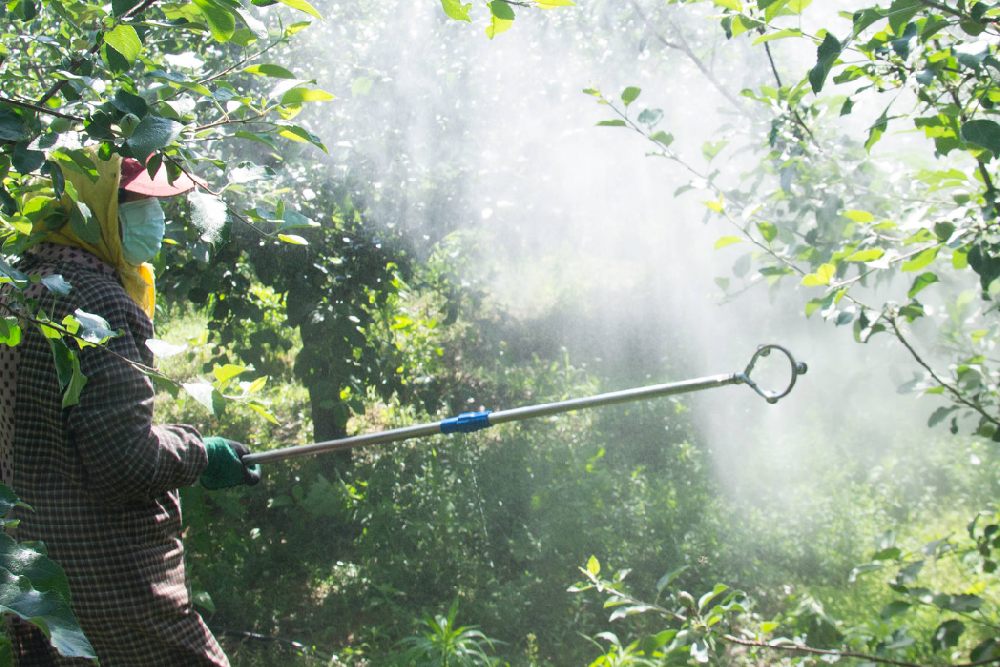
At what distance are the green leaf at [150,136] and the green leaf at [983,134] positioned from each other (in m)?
1.40

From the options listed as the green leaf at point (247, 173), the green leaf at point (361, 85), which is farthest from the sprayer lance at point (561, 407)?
the green leaf at point (361, 85)

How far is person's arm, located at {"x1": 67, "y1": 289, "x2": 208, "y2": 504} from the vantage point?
167 cm

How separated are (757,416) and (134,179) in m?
4.63

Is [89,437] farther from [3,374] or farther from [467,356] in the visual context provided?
[467,356]

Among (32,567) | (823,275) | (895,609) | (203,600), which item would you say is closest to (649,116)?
(823,275)

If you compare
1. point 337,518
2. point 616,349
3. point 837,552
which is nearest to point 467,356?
point 616,349

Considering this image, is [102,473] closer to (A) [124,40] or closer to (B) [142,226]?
(B) [142,226]

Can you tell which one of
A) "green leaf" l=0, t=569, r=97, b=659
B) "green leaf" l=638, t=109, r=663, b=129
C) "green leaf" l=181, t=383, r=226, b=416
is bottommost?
"green leaf" l=0, t=569, r=97, b=659

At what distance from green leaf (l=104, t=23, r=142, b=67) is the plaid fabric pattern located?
0.84m

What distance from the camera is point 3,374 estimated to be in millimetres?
1741

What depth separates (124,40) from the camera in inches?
42.4

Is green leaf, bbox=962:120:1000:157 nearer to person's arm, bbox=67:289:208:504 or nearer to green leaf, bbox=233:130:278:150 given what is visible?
green leaf, bbox=233:130:278:150

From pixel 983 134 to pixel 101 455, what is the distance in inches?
81.3

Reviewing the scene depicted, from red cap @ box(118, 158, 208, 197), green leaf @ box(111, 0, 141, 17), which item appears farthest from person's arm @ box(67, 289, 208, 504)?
green leaf @ box(111, 0, 141, 17)
